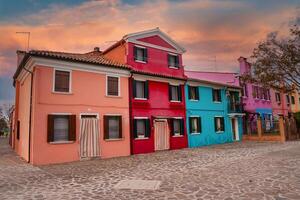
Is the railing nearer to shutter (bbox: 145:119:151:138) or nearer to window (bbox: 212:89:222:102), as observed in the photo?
window (bbox: 212:89:222:102)

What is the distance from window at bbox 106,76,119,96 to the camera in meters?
17.0

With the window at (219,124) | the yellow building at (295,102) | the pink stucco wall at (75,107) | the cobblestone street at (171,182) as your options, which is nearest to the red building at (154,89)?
the pink stucco wall at (75,107)

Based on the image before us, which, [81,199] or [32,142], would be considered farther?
[32,142]

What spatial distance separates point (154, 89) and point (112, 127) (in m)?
4.80

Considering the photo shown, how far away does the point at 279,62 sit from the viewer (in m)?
19.6

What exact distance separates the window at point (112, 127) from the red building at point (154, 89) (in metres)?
1.05

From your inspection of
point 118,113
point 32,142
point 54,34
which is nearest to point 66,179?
point 32,142

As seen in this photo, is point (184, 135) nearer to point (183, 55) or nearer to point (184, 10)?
point (183, 55)

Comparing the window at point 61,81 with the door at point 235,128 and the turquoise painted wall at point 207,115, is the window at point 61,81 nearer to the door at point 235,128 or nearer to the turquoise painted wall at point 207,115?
the turquoise painted wall at point 207,115

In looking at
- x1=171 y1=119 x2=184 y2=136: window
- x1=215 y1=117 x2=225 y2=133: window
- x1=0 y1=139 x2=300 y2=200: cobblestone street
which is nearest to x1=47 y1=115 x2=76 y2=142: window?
x1=0 y1=139 x2=300 y2=200: cobblestone street

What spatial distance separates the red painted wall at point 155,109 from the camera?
1808 cm

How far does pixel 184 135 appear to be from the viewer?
69.1 ft

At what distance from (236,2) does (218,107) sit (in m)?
13.2

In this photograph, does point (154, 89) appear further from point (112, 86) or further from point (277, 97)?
point (277, 97)
